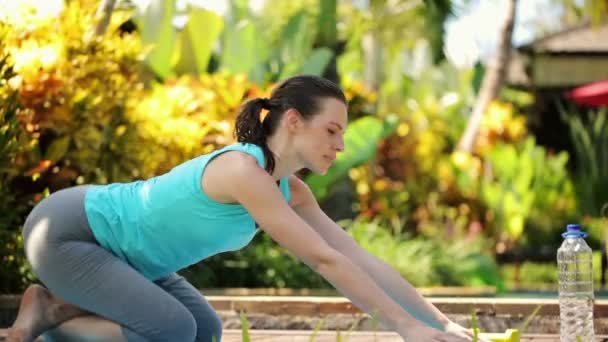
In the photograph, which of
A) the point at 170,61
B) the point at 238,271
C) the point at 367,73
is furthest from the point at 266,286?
the point at 367,73

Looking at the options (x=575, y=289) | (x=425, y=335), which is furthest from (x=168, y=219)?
(x=575, y=289)

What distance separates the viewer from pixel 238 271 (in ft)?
37.7

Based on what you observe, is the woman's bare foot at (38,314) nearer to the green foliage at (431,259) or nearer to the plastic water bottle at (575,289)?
the plastic water bottle at (575,289)

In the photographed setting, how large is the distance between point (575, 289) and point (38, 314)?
2.92 meters

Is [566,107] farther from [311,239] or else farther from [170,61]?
[311,239]

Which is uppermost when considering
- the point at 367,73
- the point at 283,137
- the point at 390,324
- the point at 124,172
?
the point at 367,73

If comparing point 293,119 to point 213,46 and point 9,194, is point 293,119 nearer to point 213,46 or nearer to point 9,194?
point 9,194

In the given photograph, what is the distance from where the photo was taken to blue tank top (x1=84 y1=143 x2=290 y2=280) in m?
4.48

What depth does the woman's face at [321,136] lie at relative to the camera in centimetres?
440

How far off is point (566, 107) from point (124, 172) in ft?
52.6

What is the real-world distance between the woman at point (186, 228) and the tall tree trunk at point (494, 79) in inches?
638

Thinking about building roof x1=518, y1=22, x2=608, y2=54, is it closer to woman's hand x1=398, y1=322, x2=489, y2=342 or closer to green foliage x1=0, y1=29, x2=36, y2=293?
green foliage x1=0, y1=29, x2=36, y2=293

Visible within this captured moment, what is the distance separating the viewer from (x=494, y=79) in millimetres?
22797

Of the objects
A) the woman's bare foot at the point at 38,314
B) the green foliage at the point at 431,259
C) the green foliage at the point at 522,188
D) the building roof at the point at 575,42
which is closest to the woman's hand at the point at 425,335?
the woman's bare foot at the point at 38,314
